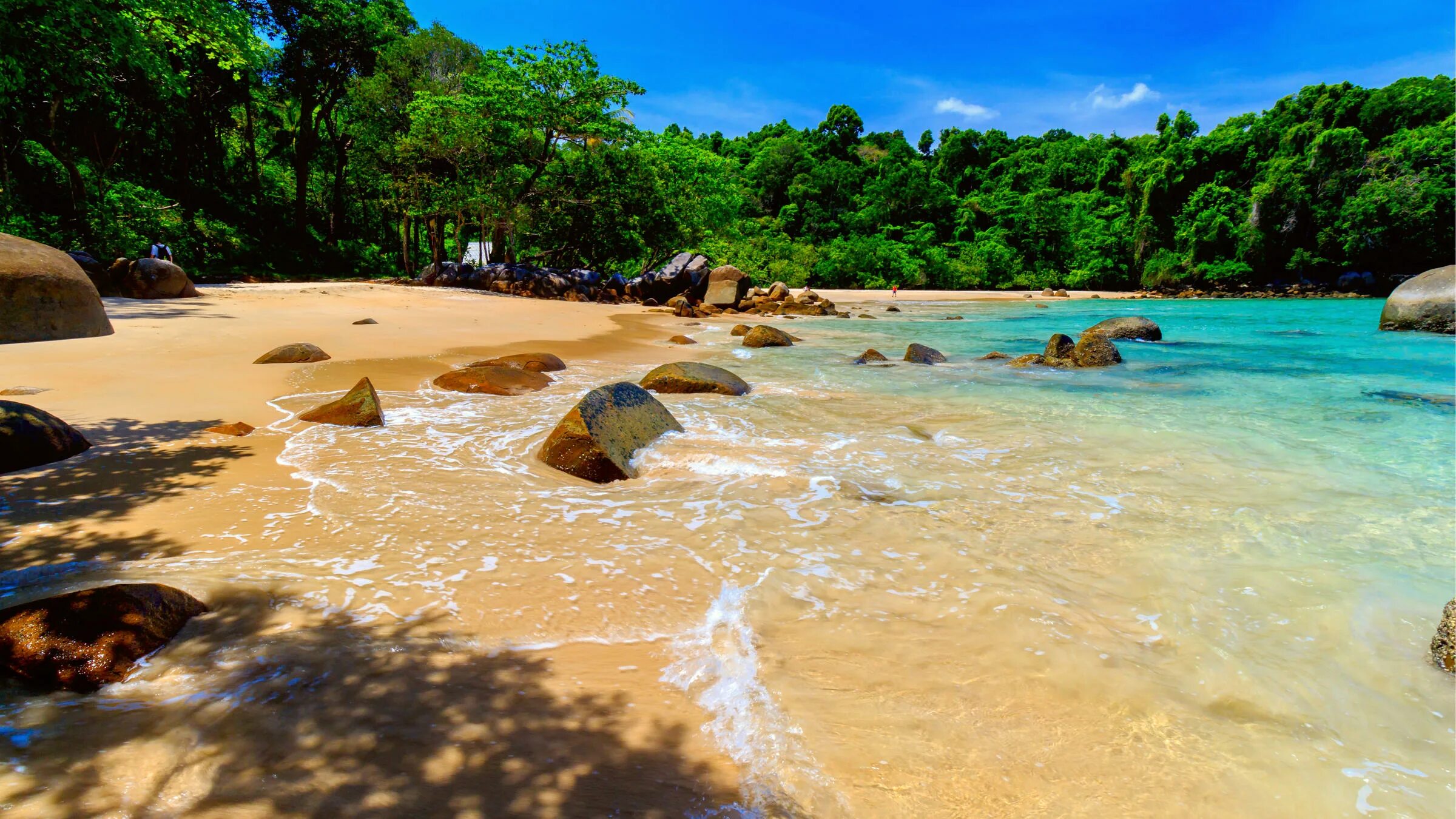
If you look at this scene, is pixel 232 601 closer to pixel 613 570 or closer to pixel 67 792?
pixel 67 792

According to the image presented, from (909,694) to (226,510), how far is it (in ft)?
12.3

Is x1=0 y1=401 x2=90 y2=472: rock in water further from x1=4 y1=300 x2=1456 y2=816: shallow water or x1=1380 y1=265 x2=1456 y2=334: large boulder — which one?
x1=1380 y1=265 x2=1456 y2=334: large boulder

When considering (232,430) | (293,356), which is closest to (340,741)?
(232,430)

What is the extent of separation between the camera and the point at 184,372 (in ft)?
22.9

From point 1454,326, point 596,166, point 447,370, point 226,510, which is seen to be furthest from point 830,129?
point 226,510

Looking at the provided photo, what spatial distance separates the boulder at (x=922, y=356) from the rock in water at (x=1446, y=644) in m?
8.91

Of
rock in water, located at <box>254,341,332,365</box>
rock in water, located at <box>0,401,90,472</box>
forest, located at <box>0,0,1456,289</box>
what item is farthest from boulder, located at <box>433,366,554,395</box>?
forest, located at <box>0,0,1456,289</box>

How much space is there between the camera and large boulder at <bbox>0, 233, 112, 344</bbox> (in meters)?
7.35

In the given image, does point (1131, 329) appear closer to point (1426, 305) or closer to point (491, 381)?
point (1426, 305)

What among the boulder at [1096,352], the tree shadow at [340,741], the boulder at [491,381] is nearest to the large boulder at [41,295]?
the boulder at [491,381]

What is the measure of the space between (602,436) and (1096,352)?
10423 millimetres

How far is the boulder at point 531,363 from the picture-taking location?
351 inches

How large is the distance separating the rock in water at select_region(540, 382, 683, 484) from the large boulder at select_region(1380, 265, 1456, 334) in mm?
23462

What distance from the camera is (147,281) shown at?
13.6 meters
